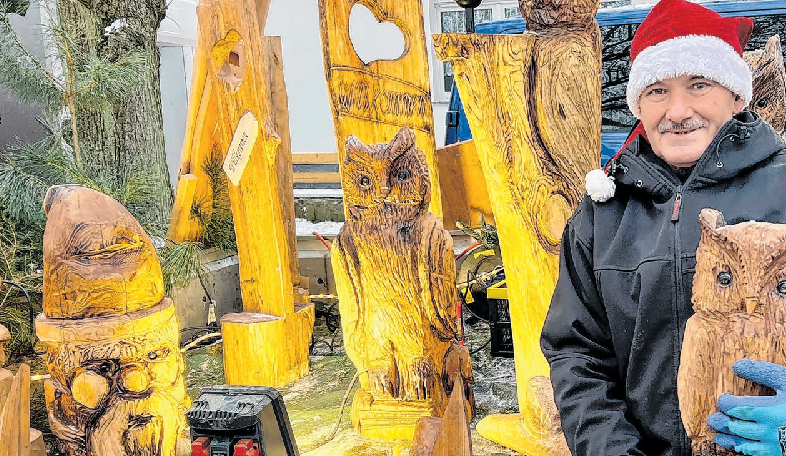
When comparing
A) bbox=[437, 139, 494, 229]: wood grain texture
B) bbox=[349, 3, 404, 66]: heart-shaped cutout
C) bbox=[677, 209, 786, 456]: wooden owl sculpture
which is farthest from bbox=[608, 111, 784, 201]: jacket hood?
bbox=[349, 3, 404, 66]: heart-shaped cutout

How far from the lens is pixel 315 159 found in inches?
285

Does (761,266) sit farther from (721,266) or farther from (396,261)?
(396,261)

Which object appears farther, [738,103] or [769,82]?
[769,82]

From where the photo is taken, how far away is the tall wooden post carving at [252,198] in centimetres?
356

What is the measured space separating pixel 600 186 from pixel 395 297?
62.5 inches

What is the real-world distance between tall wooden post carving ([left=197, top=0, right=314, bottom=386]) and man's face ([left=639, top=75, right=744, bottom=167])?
2.42m

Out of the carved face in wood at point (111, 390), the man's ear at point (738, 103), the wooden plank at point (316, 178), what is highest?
the wooden plank at point (316, 178)

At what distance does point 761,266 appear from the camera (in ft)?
3.69

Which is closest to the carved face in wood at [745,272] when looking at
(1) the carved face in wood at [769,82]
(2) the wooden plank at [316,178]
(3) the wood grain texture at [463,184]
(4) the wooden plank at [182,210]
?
(1) the carved face in wood at [769,82]

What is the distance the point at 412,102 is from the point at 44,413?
2.11 m

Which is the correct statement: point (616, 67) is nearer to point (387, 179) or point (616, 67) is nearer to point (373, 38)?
point (387, 179)

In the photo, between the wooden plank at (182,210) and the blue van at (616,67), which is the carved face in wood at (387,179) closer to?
the wooden plank at (182,210)

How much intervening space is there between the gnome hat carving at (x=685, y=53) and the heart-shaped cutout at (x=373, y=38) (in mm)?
6577

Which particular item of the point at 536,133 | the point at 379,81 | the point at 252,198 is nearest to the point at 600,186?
the point at 536,133
